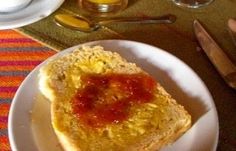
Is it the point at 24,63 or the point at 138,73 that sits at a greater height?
the point at 138,73

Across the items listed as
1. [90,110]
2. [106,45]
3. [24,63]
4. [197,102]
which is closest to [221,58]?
[197,102]

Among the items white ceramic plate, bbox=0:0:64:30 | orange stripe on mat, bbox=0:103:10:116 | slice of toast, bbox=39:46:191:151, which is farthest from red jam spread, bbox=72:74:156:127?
white ceramic plate, bbox=0:0:64:30

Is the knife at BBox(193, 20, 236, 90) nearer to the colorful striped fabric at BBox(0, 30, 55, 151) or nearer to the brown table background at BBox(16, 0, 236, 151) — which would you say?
the brown table background at BBox(16, 0, 236, 151)

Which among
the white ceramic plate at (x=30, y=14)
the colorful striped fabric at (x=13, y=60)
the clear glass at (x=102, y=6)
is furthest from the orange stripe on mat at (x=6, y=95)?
the clear glass at (x=102, y=6)

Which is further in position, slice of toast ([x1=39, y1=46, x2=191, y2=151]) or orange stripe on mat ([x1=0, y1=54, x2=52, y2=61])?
orange stripe on mat ([x1=0, y1=54, x2=52, y2=61])

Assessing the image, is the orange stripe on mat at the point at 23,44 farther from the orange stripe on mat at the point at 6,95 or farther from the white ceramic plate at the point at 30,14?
the orange stripe on mat at the point at 6,95

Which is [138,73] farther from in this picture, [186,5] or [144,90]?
[186,5]

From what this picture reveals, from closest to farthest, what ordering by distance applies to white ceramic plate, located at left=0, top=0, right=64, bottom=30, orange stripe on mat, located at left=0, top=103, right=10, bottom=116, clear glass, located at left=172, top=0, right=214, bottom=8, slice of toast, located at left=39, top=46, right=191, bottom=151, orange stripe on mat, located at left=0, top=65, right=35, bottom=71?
slice of toast, located at left=39, top=46, right=191, bottom=151 → orange stripe on mat, located at left=0, top=103, right=10, bottom=116 → orange stripe on mat, located at left=0, top=65, right=35, bottom=71 → white ceramic plate, located at left=0, top=0, right=64, bottom=30 → clear glass, located at left=172, top=0, right=214, bottom=8
